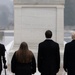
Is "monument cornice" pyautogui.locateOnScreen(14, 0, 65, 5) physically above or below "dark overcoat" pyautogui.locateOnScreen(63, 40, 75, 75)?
above

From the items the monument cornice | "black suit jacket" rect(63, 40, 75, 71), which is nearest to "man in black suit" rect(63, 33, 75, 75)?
"black suit jacket" rect(63, 40, 75, 71)

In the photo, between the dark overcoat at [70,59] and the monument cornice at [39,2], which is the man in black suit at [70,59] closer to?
the dark overcoat at [70,59]

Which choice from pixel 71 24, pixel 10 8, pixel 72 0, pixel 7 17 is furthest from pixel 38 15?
pixel 10 8

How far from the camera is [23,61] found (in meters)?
9.80

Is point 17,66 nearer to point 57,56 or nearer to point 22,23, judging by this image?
point 57,56

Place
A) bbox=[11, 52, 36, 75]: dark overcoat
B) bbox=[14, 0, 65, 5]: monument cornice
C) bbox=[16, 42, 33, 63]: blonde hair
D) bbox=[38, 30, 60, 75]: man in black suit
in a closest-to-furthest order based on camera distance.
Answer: bbox=[16, 42, 33, 63]: blonde hair, bbox=[11, 52, 36, 75]: dark overcoat, bbox=[38, 30, 60, 75]: man in black suit, bbox=[14, 0, 65, 5]: monument cornice

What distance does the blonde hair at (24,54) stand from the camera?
31.7 ft

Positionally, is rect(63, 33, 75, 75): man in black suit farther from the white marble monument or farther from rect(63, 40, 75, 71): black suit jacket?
the white marble monument

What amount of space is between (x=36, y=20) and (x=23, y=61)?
8.31 metres

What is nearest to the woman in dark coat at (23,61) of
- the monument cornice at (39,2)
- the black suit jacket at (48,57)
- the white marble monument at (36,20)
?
the black suit jacket at (48,57)

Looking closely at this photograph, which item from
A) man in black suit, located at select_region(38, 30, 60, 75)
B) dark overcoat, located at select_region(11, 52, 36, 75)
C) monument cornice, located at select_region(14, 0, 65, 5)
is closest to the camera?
dark overcoat, located at select_region(11, 52, 36, 75)

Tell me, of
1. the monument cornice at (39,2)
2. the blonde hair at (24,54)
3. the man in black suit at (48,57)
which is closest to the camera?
the blonde hair at (24,54)

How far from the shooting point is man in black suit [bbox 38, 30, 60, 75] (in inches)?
411

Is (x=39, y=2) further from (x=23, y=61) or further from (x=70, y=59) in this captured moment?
(x=23, y=61)
